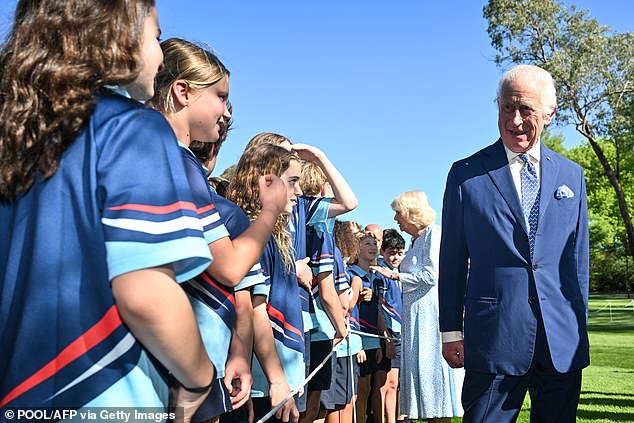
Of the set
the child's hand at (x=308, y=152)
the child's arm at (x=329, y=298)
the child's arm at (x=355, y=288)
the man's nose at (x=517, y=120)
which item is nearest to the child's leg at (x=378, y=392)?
the child's arm at (x=355, y=288)

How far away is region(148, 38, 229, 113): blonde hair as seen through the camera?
2.81 meters

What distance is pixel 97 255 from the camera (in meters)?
1.73

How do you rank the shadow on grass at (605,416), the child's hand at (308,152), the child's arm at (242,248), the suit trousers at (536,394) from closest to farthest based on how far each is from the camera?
1. the child's arm at (242,248)
2. the suit trousers at (536,394)
3. the child's hand at (308,152)
4. the shadow on grass at (605,416)

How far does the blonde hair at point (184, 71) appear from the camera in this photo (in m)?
2.81

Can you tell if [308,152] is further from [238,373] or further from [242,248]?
[242,248]

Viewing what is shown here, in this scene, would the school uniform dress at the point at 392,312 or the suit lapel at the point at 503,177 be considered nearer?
the suit lapel at the point at 503,177

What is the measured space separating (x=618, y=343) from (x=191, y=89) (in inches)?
868

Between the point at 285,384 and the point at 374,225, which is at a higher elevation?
the point at 374,225

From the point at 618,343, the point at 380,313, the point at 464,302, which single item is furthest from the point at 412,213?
the point at 618,343

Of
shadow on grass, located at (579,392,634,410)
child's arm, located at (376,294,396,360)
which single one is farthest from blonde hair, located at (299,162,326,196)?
shadow on grass, located at (579,392,634,410)

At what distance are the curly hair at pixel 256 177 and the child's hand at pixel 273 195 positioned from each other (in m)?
1.26

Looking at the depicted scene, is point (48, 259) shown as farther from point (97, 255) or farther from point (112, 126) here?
point (112, 126)

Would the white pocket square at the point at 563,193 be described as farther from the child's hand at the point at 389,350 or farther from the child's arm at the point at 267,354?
the child's hand at the point at 389,350

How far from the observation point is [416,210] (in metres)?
7.85
